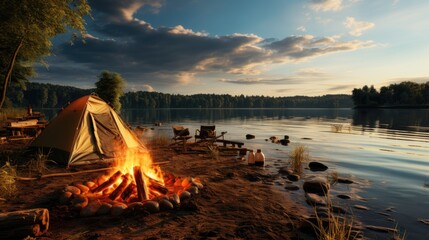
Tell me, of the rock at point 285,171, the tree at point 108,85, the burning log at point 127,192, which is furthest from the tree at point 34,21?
the tree at point 108,85

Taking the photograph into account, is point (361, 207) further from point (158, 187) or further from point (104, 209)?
point (104, 209)

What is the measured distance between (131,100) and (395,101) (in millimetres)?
163487

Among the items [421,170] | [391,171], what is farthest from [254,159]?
[421,170]

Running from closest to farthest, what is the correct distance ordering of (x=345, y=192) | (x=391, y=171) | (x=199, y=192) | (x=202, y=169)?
1. (x=199, y=192)
2. (x=345, y=192)
3. (x=202, y=169)
4. (x=391, y=171)

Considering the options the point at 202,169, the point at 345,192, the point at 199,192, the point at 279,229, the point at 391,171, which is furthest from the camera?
the point at 391,171

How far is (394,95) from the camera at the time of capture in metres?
131

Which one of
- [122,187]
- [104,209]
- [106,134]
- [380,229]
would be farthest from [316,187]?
[106,134]

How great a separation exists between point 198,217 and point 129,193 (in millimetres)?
2265

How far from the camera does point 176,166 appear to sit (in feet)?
42.3

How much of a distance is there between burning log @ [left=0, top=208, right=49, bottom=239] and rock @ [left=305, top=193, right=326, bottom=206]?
744cm

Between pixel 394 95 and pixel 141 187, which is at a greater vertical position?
pixel 394 95

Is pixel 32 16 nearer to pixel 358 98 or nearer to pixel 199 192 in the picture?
pixel 199 192

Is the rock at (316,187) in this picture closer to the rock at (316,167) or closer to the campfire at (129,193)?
the campfire at (129,193)

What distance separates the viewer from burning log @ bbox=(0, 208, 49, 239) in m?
5.00
